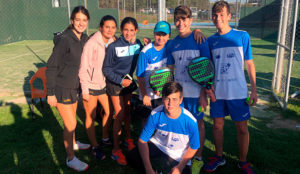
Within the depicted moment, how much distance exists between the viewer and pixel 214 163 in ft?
10.5

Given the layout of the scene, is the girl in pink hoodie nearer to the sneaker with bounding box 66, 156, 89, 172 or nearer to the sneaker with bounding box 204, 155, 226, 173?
the sneaker with bounding box 66, 156, 89, 172

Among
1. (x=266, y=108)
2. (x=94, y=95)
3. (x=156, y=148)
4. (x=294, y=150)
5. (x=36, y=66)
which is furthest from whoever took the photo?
(x=36, y=66)

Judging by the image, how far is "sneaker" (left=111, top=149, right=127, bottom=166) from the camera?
3.37 m

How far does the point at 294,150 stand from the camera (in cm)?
360

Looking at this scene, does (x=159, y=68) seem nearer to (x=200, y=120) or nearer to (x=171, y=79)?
(x=171, y=79)

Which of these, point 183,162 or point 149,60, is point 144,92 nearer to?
point 149,60

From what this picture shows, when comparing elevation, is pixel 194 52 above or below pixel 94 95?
above

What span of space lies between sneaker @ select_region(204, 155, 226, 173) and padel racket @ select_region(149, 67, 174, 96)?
1.14 meters

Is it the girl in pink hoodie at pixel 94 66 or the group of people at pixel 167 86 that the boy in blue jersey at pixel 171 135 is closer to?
the group of people at pixel 167 86

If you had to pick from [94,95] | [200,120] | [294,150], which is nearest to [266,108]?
[294,150]

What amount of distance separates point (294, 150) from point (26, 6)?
1927 cm

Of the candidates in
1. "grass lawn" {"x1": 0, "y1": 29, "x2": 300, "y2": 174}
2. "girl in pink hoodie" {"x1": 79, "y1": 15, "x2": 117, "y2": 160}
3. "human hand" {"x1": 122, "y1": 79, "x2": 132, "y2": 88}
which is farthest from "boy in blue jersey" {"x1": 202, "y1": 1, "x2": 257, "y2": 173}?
"girl in pink hoodie" {"x1": 79, "y1": 15, "x2": 117, "y2": 160}

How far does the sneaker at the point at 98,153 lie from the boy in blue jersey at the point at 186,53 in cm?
125

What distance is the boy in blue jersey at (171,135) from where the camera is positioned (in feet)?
8.07
